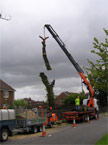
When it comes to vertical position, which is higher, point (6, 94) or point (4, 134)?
point (6, 94)

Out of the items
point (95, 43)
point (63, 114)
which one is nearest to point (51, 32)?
point (63, 114)

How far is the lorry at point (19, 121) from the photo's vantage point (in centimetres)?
1275

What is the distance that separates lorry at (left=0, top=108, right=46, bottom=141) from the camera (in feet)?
41.8

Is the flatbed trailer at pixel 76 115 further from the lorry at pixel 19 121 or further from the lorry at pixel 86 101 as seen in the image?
the lorry at pixel 19 121

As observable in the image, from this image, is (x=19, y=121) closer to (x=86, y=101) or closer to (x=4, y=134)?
(x=4, y=134)

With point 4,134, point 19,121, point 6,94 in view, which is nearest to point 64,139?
point 4,134

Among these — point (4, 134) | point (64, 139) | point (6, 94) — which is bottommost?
point (64, 139)

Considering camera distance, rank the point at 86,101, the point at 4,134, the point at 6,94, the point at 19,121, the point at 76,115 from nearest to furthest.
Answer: the point at 4,134, the point at 19,121, the point at 76,115, the point at 86,101, the point at 6,94

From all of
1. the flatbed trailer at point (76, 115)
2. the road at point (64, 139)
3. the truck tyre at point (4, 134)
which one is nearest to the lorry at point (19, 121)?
the truck tyre at point (4, 134)

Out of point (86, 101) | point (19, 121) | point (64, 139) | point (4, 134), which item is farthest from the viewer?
point (86, 101)

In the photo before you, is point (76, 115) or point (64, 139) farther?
point (76, 115)

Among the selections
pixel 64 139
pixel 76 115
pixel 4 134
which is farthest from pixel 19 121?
pixel 76 115

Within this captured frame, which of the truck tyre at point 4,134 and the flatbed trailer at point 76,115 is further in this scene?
the flatbed trailer at point 76,115

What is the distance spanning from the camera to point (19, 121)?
14.9m
